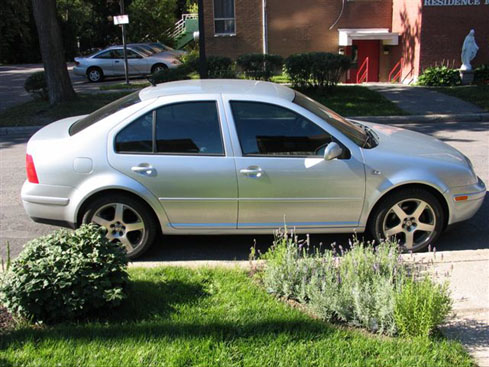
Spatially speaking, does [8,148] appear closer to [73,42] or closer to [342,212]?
[342,212]

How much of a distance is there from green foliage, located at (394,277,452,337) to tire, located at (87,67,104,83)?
22647 mm

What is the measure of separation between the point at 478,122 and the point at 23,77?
22252 mm

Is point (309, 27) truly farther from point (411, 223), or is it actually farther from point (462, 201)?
point (411, 223)

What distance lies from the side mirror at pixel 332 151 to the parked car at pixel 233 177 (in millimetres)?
13

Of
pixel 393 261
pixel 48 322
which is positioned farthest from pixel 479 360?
pixel 48 322

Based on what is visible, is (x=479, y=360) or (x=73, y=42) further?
(x=73, y=42)

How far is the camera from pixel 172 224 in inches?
196

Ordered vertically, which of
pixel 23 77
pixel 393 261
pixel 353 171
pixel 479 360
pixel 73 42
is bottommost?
pixel 479 360

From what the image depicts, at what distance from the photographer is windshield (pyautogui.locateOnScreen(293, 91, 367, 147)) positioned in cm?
507

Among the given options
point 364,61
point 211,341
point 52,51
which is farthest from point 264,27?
point 211,341

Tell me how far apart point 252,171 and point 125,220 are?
131cm

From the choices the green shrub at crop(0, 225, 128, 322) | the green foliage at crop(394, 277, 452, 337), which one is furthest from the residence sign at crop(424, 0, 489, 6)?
the green shrub at crop(0, 225, 128, 322)

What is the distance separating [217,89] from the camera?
521 centimetres

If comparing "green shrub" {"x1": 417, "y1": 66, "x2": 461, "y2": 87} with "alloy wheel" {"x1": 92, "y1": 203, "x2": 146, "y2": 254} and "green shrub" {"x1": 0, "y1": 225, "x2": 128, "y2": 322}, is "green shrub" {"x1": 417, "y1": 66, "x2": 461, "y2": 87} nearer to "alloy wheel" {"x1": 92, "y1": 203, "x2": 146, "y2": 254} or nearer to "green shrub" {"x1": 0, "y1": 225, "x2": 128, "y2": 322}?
"alloy wheel" {"x1": 92, "y1": 203, "x2": 146, "y2": 254}
